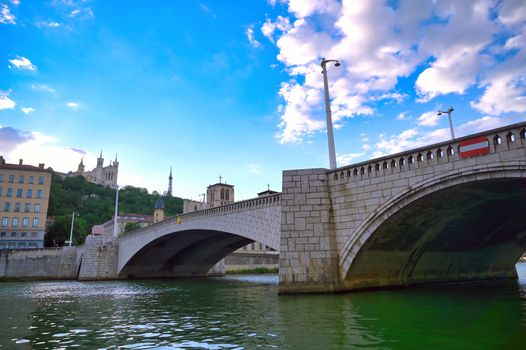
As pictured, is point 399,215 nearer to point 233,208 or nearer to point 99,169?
point 233,208

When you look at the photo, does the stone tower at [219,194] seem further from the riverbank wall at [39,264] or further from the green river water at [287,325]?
the green river water at [287,325]

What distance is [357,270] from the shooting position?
15422mm

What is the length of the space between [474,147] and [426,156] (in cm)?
161

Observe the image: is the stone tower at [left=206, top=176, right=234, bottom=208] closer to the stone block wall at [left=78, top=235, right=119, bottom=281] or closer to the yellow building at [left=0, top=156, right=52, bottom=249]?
the yellow building at [left=0, top=156, right=52, bottom=249]

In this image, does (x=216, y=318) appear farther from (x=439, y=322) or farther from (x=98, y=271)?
(x=98, y=271)

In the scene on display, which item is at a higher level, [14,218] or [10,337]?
[14,218]

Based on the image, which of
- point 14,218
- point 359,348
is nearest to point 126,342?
point 359,348

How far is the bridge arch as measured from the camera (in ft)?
40.1

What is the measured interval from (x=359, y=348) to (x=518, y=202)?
39.5ft

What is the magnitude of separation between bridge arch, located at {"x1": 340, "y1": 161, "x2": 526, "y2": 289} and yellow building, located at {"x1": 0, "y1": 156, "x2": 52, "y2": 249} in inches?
1873

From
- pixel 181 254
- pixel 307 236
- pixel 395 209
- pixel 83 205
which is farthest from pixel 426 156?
pixel 83 205

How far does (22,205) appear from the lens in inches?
1964

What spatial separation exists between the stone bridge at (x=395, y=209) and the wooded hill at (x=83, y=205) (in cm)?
5053

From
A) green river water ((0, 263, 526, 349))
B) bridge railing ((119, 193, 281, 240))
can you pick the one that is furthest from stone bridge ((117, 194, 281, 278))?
green river water ((0, 263, 526, 349))
